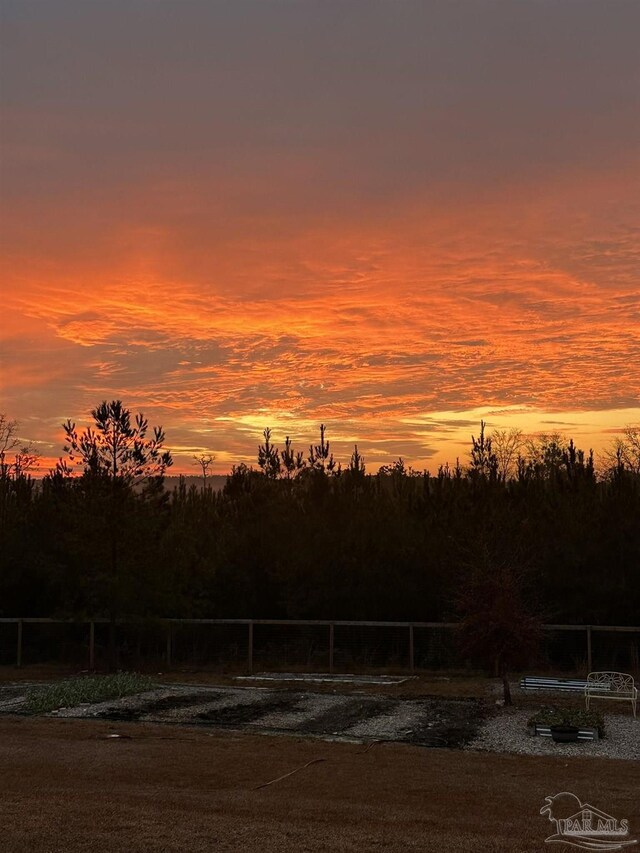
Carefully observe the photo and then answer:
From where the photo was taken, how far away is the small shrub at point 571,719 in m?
15.3

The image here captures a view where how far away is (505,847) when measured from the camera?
858cm

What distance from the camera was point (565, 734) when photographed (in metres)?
14.8

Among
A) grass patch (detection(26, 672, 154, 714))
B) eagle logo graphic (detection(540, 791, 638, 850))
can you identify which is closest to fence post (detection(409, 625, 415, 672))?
grass patch (detection(26, 672, 154, 714))

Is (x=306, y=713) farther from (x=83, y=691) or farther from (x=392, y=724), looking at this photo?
(x=83, y=691)

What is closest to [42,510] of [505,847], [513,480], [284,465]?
[284,465]

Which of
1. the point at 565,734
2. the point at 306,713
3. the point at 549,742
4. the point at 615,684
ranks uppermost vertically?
the point at 615,684

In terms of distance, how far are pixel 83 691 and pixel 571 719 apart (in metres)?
10.9

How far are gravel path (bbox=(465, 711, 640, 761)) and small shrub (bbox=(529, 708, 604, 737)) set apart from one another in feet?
0.84

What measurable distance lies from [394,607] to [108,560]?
29.9 ft

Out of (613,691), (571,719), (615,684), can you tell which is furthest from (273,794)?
(615,684)

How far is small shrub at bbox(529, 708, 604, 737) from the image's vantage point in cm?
1528

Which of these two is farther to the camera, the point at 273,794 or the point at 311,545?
the point at 311,545

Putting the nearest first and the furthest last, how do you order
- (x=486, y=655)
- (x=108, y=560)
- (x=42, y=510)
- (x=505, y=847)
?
(x=505, y=847) < (x=486, y=655) < (x=108, y=560) < (x=42, y=510)

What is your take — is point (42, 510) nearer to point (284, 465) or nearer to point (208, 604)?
point (208, 604)
